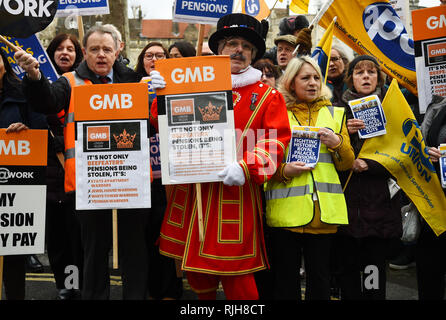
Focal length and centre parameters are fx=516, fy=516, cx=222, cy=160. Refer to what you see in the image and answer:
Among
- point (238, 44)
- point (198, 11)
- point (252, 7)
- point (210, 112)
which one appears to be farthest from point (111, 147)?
point (252, 7)

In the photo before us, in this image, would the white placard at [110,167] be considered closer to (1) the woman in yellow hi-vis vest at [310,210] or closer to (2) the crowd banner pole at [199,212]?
(2) the crowd banner pole at [199,212]

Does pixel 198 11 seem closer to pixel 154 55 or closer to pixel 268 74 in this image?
pixel 154 55

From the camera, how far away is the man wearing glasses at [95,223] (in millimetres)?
3561

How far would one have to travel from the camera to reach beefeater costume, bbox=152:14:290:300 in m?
3.56

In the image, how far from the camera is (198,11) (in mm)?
4938

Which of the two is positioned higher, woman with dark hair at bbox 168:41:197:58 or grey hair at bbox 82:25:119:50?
woman with dark hair at bbox 168:41:197:58

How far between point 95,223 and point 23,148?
34.8 inches

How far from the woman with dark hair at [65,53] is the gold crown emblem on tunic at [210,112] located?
228 cm

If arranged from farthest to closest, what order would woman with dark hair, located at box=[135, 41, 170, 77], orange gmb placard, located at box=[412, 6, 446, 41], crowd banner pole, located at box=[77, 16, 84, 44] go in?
woman with dark hair, located at box=[135, 41, 170, 77] → orange gmb placard, located at box=[412, 6, 446, 41] → crowd banner pole, located at box=[77, 16, 84, 44]

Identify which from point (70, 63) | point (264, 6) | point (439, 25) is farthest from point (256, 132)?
Result: point (264, 6)

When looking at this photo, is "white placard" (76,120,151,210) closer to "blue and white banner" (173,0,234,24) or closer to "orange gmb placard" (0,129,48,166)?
"orange gmb placard" (0,129,48,166)

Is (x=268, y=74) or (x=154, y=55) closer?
(x=268, y=74)

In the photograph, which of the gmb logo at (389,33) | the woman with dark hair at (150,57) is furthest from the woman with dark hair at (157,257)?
the gmb logo at (389,33)

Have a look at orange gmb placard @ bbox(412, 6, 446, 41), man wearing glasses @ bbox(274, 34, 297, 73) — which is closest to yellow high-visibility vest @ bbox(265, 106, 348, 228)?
orange gmb placard @ bbox(412, 6, 446, 41)
